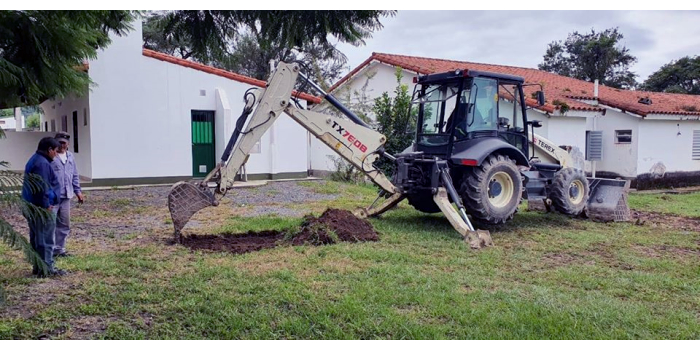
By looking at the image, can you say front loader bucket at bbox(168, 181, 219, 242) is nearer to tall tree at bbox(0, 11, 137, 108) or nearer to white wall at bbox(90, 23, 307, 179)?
tall tree at bbox(0, 11, 137, 108)

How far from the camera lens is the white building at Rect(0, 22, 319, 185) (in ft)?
47.4

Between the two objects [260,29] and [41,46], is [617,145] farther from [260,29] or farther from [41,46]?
[41,46]

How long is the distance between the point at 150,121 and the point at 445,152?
30.5ft

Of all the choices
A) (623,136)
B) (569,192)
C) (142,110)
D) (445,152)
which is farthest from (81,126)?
(623,136)

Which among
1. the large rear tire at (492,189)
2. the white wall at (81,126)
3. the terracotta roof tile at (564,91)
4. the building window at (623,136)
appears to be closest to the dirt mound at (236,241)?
the large rear tire at (492,189)

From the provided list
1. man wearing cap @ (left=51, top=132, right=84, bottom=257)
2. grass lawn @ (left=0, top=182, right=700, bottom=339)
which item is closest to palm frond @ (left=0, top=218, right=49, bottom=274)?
grass lawn @ (left=0, top=182, right=700, bottom=339)

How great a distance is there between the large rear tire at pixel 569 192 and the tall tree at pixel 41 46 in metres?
8.39

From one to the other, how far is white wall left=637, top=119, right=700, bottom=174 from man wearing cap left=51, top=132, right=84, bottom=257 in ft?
54.0

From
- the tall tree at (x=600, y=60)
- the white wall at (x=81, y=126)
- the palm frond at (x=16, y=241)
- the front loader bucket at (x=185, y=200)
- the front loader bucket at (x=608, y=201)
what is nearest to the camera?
the palm frond at (x=16, y=241)

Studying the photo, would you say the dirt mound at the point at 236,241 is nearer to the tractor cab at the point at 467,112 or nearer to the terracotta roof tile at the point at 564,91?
the tractor cab at the point at 467,112

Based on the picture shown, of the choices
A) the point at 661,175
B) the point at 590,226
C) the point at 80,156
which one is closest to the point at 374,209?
the point at 590,226

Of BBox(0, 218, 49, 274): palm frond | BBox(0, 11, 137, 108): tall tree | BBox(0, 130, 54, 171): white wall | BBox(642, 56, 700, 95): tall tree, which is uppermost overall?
BBox(642, 56, 700, 95): tall tree

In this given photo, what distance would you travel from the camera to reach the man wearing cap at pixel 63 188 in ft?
20.7

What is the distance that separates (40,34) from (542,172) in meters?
8.85
